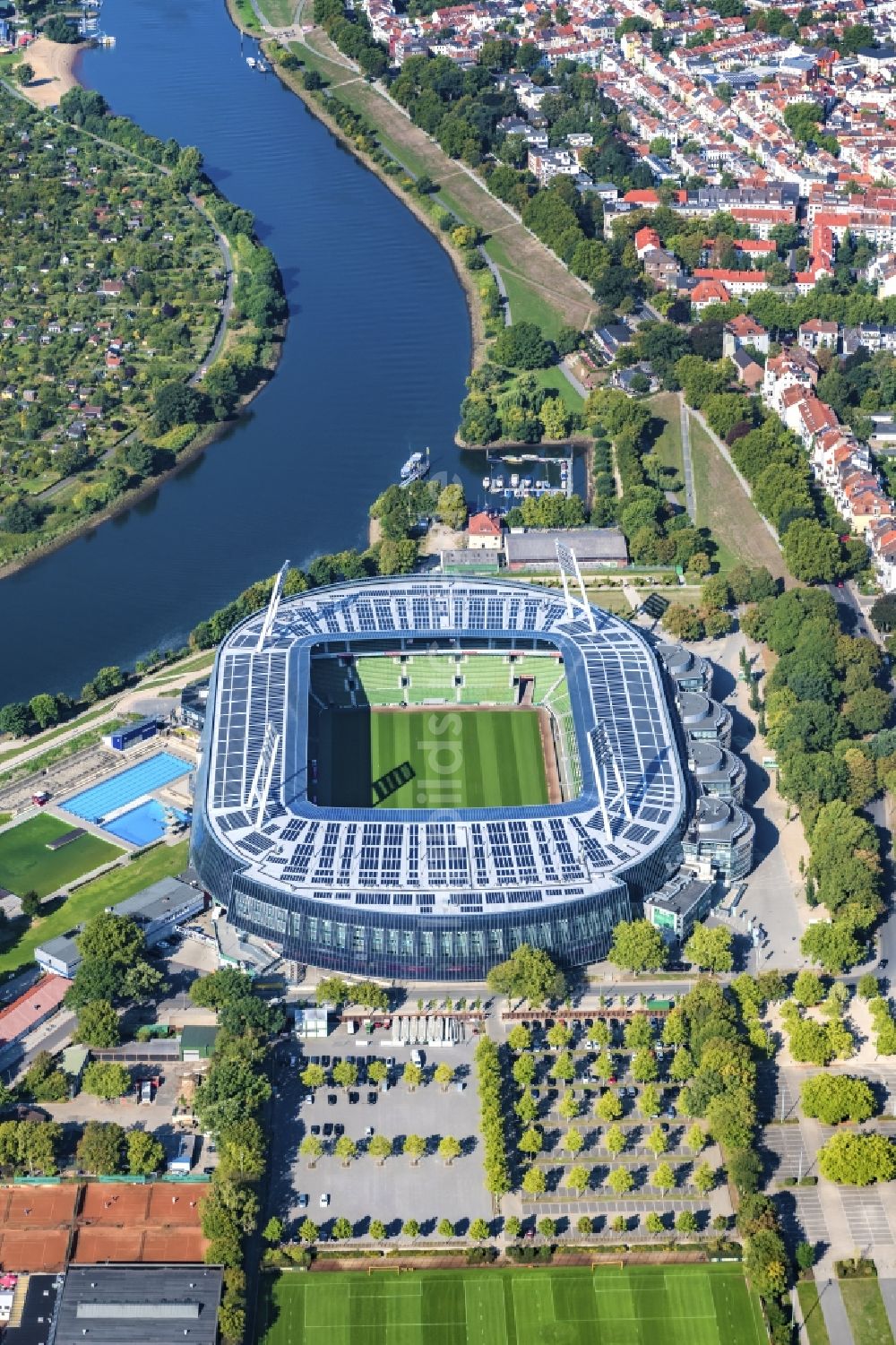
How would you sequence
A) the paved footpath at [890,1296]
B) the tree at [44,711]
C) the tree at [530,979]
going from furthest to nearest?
1. the tree at [44,711]
2. the tree at [530,979]
3. the paved footpath at [890,1296]

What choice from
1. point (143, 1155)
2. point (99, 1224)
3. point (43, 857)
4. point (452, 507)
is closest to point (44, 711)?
point (43, 857)

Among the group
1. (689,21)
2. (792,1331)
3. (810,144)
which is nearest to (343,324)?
(810,144)

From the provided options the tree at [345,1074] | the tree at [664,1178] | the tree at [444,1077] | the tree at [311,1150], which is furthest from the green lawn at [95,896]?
the tree at [664,1178]

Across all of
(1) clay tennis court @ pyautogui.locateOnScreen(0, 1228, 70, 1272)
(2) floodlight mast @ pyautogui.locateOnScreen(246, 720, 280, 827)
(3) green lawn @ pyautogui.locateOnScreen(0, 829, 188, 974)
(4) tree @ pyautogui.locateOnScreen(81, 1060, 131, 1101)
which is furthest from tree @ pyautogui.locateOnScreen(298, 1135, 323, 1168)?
(3) green lawn @ pyautogui.locateOnScreen(0, 829, 188, 974)

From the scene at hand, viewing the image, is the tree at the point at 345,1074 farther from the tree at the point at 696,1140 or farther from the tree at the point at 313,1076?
the tree at the point at 696,1140

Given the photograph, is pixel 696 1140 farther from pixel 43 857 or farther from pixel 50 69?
pixel 50 69

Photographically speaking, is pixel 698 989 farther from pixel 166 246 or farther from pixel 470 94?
pixel 470 94

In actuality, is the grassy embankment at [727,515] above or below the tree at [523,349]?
below
